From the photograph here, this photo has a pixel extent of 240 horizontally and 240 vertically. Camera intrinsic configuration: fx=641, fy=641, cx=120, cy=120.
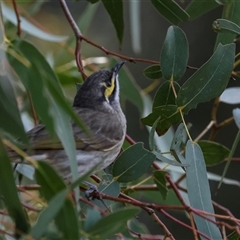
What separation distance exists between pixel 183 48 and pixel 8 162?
23.3 inches

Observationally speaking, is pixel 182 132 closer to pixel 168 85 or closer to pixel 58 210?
pixel 168 85

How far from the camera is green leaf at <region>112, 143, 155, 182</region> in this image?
158cm

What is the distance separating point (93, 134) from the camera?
2.12 meters

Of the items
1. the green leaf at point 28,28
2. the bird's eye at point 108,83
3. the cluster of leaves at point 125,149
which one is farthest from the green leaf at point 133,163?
the green leaf at point 28,28

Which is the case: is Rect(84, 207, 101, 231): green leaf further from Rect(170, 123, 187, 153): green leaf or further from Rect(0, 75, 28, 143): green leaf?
Rect(170, 123, 187, 153): green leaf

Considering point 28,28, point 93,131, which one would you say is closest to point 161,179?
point 93,131

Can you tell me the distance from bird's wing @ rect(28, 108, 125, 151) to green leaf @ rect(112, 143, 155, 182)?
242 mm

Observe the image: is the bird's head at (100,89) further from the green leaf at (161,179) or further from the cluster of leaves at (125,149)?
the green leaf at (161,179)

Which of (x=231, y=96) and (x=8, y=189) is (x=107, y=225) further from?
(x=231, y=96)

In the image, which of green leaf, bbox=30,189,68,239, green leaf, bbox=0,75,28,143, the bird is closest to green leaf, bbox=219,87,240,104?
the bird

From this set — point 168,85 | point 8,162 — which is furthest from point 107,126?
point 8,162

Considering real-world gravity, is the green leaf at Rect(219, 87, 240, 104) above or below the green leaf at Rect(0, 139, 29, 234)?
below

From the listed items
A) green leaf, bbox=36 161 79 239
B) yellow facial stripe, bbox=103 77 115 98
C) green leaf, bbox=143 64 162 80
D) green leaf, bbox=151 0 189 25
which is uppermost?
green leaf, bbox=151 0 189 25

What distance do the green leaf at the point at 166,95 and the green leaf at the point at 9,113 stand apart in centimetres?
40
